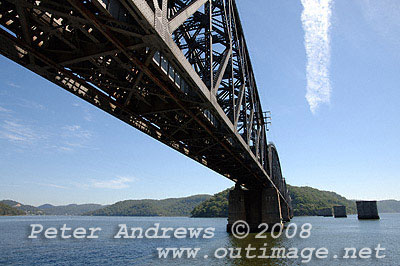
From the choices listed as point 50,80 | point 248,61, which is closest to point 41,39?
point 50,80

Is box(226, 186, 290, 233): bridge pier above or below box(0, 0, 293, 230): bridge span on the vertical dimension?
below

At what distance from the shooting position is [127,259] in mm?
25188

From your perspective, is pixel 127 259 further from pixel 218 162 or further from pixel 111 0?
pixel 111 0

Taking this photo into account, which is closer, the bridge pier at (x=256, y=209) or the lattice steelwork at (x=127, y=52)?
the lattice steelwork at (x=127, y=52)

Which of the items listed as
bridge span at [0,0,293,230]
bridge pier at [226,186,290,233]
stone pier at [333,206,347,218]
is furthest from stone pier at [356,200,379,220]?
bridge span at [0,0,293,230]

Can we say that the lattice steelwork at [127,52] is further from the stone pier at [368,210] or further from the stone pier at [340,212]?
the stone pier at [340,212]

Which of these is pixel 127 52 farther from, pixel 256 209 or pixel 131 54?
pixel 256 209

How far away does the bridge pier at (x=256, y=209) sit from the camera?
49.6 metres

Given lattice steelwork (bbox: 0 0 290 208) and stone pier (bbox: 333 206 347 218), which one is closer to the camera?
lattice steelwork (bbox: 0 0 290 208)

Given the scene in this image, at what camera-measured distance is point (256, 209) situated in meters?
53.7

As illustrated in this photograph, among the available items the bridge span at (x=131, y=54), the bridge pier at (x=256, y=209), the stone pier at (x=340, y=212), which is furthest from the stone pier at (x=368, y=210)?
the bridge span at (x=131, y=54)

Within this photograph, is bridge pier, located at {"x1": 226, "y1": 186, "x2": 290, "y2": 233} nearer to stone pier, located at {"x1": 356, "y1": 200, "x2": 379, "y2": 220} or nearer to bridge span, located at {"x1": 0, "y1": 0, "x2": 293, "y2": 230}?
bridge span, located at {"x1": 0, "y1": 0, "x2": 293, "y2": 230}

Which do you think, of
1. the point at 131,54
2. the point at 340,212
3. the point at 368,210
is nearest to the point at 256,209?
the point at 131,54

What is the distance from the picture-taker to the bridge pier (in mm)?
49562
